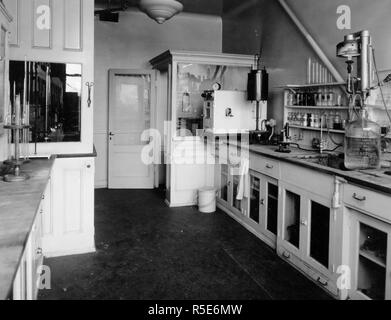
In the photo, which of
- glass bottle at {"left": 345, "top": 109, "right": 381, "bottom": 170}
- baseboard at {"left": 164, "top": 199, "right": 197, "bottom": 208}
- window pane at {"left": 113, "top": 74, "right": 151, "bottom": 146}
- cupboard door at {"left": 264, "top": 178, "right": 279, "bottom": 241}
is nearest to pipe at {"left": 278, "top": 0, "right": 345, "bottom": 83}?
glass bottle at {"left": 345, "top": 109, "right": 381, "bottom": 170}

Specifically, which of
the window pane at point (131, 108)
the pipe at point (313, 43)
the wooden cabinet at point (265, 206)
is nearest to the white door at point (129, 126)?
the window pane at point (131, 108)

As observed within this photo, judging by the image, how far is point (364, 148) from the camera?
10.4 feet

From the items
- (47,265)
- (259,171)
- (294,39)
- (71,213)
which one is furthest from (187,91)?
(47,265)

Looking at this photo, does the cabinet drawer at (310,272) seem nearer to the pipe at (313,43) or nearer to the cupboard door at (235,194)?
the cupboard door at (235,194)

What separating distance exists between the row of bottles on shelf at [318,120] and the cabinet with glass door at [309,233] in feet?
3.21

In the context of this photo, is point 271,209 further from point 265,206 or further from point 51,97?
point 51,97

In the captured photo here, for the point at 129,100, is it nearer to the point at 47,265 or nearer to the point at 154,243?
the point at 154,243

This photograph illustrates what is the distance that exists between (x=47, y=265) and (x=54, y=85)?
67.7 inches

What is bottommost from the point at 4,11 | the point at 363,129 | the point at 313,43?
the point at 363,129

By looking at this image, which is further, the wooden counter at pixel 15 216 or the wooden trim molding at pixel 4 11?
the wooden trim molding at pixel 4 11

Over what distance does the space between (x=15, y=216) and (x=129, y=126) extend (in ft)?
18.3

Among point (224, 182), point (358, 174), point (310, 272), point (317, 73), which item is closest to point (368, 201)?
point (358, 174)

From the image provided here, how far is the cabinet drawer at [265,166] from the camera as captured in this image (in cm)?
396

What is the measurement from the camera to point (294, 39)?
514cm
